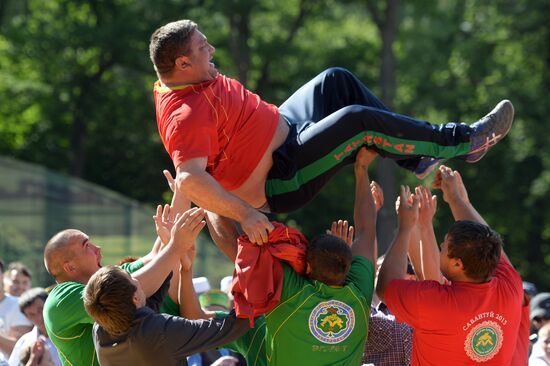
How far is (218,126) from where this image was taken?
4.73 metres

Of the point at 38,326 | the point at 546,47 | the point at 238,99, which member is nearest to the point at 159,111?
the point at 238,99

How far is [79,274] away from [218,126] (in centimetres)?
105

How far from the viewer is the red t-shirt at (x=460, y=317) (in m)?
4.51

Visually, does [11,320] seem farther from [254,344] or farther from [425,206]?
[425,206]

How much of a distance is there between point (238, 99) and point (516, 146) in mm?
→ 21463

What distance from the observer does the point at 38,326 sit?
708cm

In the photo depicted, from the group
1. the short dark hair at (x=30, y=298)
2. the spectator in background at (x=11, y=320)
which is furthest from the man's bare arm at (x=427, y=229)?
the spectator in background at (x=11, y=320)

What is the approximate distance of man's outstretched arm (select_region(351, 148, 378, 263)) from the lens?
16.0 feet

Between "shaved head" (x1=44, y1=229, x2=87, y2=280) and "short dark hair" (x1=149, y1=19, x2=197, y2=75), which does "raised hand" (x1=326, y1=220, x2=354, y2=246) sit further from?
"shaved head" (x1=44, y1=229, x2=87, y2=280)

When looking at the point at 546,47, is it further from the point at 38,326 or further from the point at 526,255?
the point at 38,326

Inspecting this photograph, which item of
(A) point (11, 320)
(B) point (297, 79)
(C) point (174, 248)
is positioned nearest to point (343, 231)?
(C) point (174, 248)

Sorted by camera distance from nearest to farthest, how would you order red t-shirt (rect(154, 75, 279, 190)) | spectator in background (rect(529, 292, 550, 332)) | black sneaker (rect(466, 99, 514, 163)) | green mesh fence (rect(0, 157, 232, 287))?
red t-shirt (rect(154, 75, 279, 190)) < black sneaker (rect(466, 99, 514, 163)) < spectator in background (rect(529, 292, 550, 332)) < green mesh fence (rect(0, 157, 232, 287))

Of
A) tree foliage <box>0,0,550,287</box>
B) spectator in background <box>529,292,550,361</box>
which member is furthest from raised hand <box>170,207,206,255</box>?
tree foliage <box>0,0,550,287</box>

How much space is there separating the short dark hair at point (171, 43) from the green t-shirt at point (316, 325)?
1127 mm
